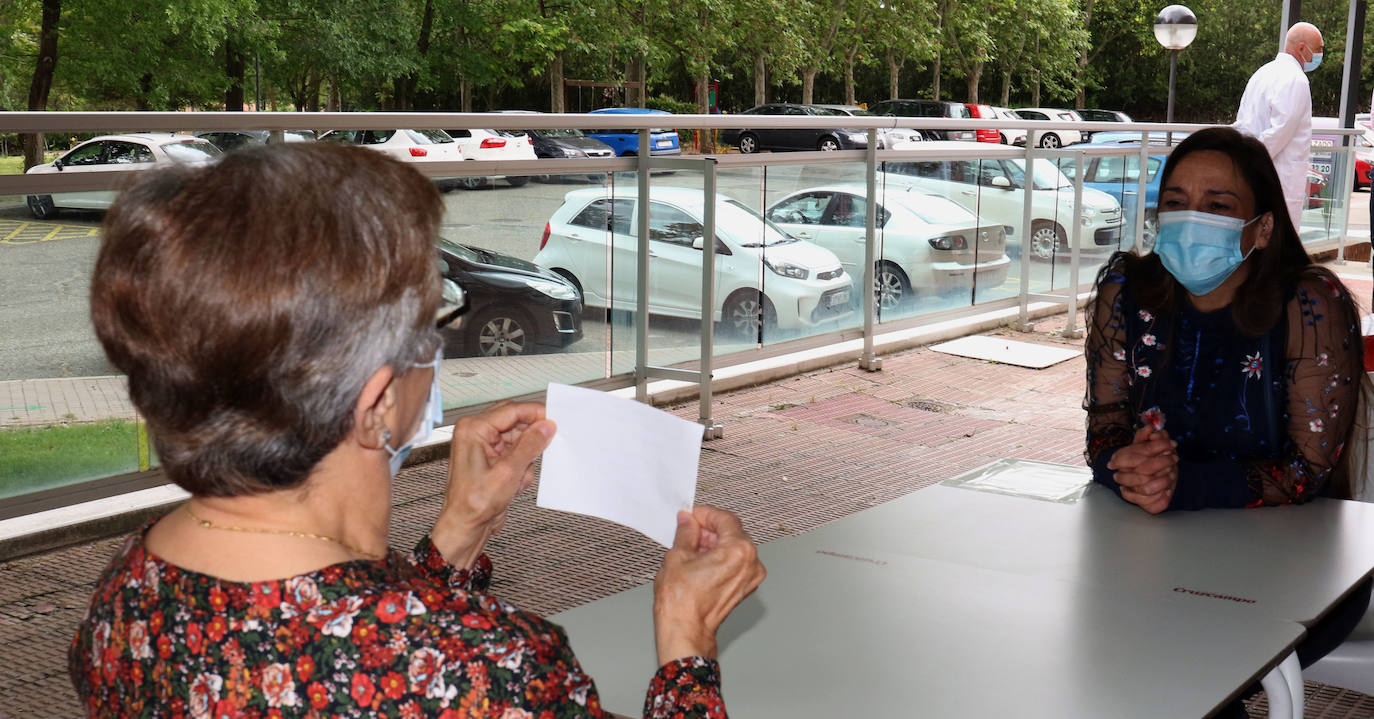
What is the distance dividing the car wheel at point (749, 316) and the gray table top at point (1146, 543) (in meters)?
4.58

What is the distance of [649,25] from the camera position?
116 ft

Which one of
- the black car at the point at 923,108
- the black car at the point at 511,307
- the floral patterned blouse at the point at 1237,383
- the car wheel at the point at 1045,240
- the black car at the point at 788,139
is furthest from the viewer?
the black car at the point at 923,108

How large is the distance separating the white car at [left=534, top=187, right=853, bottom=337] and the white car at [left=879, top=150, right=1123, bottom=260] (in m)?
1.08

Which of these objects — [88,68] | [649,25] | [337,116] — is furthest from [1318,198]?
[649,25]

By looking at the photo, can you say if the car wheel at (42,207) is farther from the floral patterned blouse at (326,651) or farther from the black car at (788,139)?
the black car at (788,139)

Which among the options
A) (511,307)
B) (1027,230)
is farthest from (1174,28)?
(511,307)

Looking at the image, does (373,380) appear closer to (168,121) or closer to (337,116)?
(168,121)

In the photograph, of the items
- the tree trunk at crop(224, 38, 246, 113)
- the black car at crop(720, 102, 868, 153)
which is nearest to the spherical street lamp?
the black car at crop(720, 102, 868, 153)

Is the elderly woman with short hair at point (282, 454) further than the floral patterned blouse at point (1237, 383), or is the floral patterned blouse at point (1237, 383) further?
the floral patterned blouse at point (1237, 383)

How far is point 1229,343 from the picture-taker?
2.95 metres

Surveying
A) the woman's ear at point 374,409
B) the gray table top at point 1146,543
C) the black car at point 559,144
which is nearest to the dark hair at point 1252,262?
the gray table top at point 1146,543

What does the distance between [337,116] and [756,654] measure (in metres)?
3.55

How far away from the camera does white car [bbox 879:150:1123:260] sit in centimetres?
875

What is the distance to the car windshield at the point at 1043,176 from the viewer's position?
9.59 m
